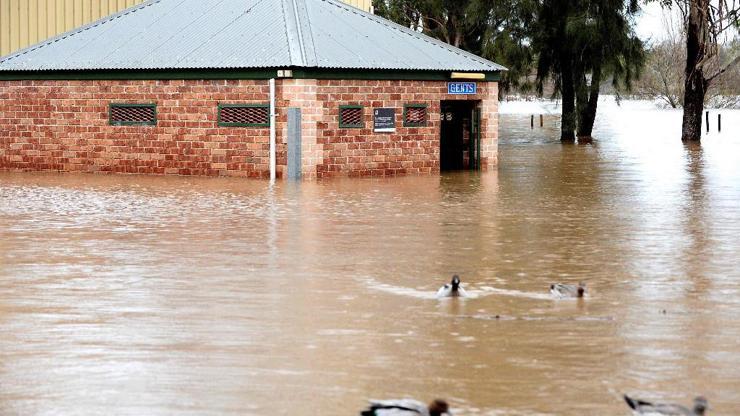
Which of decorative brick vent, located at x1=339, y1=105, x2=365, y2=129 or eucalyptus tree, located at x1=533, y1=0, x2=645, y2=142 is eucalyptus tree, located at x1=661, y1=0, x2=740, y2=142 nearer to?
eucalyptus tree, located at x1=533, y1=0, x2=645, y2=142

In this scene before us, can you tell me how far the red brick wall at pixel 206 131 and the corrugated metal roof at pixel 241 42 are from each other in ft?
1.65

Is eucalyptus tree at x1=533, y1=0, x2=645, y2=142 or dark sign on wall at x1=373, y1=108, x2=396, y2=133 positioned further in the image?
eucalyptus tree at x1=533, y1=0, x2=645, y2=142

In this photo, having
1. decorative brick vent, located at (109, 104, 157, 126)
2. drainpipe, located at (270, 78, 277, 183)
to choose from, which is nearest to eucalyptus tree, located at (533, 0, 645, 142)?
decorative brick vent, located at (109, 104, 157, 126)

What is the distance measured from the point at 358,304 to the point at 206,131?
21.2 meters

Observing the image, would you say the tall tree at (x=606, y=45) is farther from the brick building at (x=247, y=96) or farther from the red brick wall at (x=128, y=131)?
the red brick wall at (x=128, y=131)

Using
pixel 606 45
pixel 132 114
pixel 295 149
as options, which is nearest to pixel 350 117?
pixel 295 149

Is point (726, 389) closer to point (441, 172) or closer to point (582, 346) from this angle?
point (582, 346)

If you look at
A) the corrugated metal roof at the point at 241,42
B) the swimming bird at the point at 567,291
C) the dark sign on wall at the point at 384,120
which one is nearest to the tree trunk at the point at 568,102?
the corrugated metal roof at the point at 241,42

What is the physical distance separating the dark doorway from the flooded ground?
10061mm

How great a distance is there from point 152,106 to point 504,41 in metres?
23.8

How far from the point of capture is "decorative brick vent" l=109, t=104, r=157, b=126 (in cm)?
3550

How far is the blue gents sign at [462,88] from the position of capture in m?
36.3

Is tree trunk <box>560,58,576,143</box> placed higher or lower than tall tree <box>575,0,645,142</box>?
lower

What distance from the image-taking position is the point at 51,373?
1036 cm
